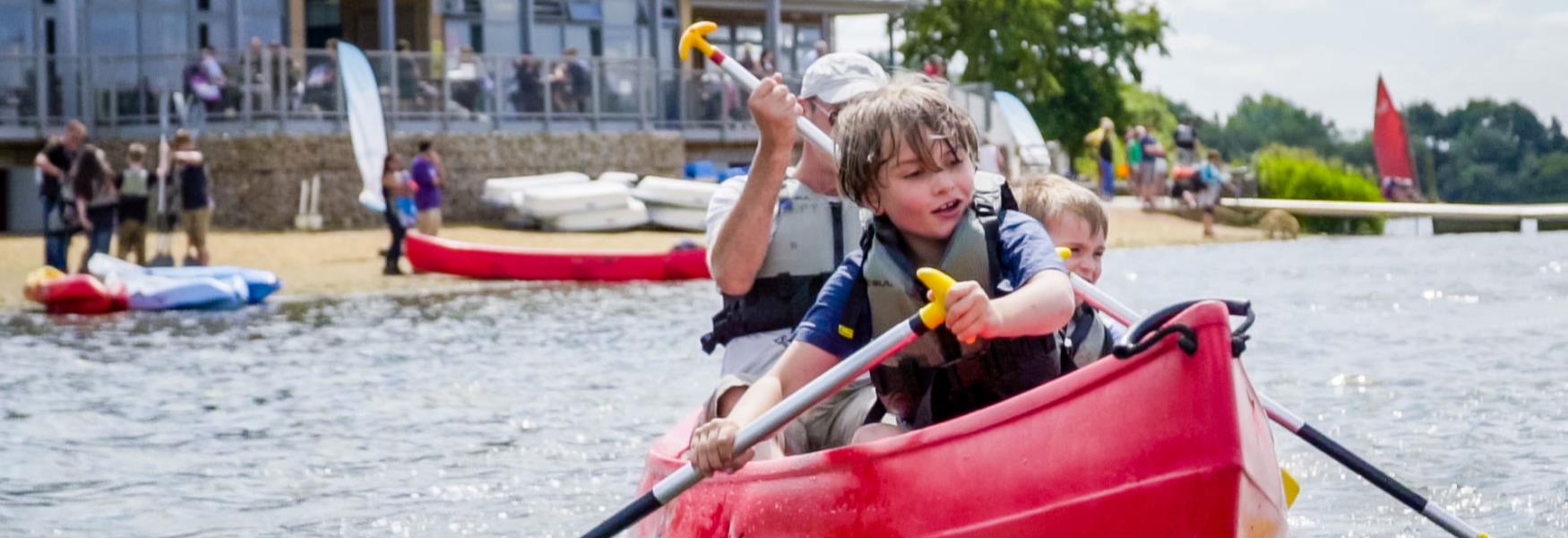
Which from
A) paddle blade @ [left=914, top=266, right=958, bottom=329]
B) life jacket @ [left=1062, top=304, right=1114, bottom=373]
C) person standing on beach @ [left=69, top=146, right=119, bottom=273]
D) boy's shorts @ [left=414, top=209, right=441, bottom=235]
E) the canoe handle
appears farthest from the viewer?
boy's shorts @ [left=414, top=209, right=441, bottom=235]

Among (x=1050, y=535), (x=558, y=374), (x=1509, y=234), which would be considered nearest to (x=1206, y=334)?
(x=1050, y=535)

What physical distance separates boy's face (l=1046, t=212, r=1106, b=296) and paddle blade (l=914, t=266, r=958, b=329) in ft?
5.23

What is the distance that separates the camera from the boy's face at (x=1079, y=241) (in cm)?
582

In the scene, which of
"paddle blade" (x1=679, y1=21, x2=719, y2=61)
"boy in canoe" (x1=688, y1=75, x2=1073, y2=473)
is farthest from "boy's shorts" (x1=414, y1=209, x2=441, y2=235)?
"boy in canoe" (x1=688, y1=75, x2=1073, y2=473)

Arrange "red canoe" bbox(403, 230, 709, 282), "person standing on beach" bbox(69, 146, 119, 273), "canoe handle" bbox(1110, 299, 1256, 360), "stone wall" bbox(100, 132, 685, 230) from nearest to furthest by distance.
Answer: "canoe handle" bbox(1110, 299, 1256, 360)
"person standing on beach" bbox(69, 146, 119, 273)
"red canoe" bbox(403, 230, 709, 282)
"stone wall" bbox(100, 132, 685, 230)

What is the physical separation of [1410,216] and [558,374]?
24.6m

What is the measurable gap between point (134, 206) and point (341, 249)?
13.6 ft

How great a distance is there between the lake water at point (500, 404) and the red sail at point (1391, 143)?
34.5 m

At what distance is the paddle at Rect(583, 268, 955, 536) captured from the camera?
4195 millimetres

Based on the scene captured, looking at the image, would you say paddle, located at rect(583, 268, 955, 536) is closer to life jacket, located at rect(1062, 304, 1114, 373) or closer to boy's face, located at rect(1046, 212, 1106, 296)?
life jacket, located at rect(1062, 304, 1114, 373)

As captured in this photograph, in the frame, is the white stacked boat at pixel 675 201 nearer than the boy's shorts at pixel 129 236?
No

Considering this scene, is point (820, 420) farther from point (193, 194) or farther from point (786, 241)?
point (193, 194)

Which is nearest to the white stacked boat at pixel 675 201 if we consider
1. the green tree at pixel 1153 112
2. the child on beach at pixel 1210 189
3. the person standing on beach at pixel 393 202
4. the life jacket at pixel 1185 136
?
the person standing on beach at pixel 393 202

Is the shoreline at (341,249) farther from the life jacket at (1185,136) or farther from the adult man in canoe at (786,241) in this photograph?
the adult man in canoe at (786,241)
